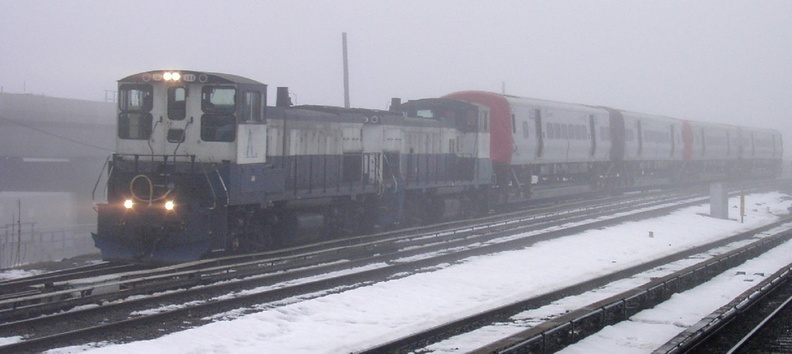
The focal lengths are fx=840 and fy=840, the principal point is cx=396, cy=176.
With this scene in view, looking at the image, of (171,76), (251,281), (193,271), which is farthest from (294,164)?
(193,271)

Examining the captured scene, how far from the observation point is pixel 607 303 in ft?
36.5

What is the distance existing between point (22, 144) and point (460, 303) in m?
33.3

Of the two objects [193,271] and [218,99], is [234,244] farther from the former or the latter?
[193,271]

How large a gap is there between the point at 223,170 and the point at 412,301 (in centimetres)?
479

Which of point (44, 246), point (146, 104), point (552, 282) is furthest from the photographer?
point (44, 246)

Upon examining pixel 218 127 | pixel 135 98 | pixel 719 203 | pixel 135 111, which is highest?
pixel 135 98

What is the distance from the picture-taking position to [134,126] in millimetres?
16312

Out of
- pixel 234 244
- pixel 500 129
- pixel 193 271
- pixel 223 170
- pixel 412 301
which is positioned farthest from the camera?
pixel 500 129

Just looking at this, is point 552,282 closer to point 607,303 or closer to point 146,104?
point 607,303

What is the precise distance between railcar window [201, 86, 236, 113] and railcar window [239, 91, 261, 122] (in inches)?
9.7

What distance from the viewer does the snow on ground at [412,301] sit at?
384 inches

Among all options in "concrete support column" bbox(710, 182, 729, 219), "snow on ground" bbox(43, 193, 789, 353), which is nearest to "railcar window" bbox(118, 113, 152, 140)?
"snow on ground" bbox(43, 193, 789, 353)

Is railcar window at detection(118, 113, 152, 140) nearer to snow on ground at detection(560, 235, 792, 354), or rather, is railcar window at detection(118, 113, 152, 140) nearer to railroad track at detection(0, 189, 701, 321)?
railroad track at detection(0, 189, 701, 321)

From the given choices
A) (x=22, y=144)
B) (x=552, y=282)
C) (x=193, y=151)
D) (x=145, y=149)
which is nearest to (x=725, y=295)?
(x=552, y=282)
